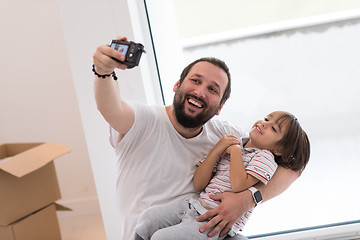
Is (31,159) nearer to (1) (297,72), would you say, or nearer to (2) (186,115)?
(2) (186,115)

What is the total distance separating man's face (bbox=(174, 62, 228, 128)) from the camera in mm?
1652

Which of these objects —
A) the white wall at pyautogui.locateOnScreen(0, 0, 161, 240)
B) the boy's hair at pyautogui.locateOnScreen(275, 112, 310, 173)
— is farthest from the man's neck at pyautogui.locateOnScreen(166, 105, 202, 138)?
the white wall at pyautogui.locateOnScreen(0, 0, 161, 240)

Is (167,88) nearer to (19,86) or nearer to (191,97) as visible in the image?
(191,97)

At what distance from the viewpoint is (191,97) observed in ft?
5.46

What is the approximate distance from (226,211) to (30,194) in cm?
130

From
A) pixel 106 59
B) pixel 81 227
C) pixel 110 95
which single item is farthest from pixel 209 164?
pixel 81 227

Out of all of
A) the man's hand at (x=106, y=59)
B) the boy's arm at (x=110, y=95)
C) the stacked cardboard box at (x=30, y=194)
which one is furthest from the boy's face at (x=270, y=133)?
the stacked cardboard box at (x=30, y=194)

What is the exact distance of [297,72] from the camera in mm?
2215

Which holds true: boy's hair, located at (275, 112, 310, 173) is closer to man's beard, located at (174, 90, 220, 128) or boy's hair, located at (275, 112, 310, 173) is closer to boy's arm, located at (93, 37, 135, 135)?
man's beard, located at (174, 90, 220, 128)

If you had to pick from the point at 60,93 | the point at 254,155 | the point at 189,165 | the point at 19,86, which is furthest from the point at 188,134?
the point at 19,86

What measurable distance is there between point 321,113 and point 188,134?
0.84 m

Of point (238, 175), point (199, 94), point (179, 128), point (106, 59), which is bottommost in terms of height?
point (238, 175)

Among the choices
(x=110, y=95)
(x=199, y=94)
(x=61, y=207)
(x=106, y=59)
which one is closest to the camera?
(x=106, y=59)

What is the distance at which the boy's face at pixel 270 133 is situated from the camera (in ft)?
5.52
